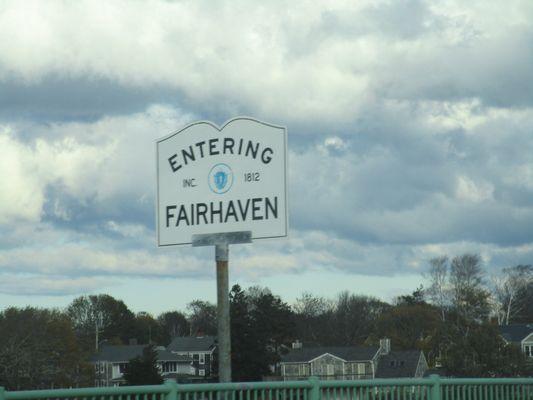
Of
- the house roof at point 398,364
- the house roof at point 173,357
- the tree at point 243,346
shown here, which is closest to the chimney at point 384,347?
the house roof at point 398,364

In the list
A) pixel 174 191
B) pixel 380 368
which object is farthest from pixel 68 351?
pixel 174 191

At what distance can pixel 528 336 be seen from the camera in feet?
339

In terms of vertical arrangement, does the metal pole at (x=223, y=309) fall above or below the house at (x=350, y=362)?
above

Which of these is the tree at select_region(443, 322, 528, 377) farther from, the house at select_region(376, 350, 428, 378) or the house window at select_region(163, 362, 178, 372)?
the house window at select_region(163, 362, 178, 372)

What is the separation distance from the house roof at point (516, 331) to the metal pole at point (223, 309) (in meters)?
90.3

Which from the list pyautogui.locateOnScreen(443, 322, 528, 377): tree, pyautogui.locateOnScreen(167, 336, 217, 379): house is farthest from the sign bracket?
pyautogui.locateOnScreen(167, 336, 217, 379): house

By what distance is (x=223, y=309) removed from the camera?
15891 millimetres

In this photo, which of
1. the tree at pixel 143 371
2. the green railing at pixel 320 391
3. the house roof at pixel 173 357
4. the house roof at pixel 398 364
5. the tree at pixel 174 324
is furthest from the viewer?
the tree at pixel 174 324

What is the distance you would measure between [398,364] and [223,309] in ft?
274

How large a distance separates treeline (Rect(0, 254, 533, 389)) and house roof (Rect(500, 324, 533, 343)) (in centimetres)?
354

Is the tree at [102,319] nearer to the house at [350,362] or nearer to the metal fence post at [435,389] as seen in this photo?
the house at [350,362]

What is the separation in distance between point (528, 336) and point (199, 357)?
47077 mm

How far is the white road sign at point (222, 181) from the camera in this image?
15727 millimetres

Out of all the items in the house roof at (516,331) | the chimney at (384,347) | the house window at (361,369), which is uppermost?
the house roof at (516,331)
